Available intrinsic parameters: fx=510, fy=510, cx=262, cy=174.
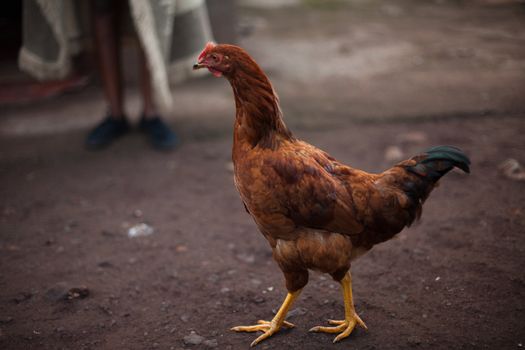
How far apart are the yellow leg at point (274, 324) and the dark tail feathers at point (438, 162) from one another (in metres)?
0.86

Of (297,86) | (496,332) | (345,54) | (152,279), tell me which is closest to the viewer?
(496,332)

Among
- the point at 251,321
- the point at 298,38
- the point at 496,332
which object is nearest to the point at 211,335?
the point at 251,321

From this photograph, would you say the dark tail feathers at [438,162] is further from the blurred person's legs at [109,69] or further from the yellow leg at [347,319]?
→ the blurred person's legs at [109,69]

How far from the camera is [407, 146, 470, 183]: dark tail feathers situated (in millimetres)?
2373

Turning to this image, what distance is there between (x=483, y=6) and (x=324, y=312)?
24.5 ft

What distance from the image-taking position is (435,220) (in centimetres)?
353

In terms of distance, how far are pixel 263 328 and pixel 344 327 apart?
0.42 metres

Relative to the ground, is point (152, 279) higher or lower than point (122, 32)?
lower

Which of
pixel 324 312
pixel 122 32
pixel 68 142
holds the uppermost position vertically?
pixel 122 32

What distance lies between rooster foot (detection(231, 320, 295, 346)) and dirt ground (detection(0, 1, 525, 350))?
0.04 metres

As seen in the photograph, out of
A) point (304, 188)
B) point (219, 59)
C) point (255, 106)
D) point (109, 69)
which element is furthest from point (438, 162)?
point (109, 69)

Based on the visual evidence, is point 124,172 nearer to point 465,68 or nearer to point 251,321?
point 251,321

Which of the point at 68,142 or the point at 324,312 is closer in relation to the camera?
the point at 324,312

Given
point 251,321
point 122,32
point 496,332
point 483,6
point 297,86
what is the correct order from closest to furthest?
point 496,332
point 251,321
point 122,32
point 297,86
point 483,6
